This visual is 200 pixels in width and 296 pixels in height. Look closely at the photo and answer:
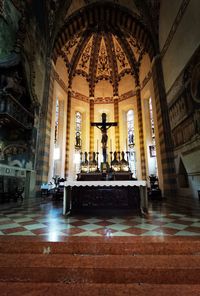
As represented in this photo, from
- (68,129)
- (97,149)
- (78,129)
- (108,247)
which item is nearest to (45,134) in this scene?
(97,149)

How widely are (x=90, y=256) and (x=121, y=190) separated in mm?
3441

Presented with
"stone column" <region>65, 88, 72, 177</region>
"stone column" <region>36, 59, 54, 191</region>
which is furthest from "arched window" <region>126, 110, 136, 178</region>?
"stone column" <region>36, 59, 54, 191</region>

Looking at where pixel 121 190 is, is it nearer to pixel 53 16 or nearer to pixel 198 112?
pixel 198 112

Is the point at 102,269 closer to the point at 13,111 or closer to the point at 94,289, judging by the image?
the point at 94,289

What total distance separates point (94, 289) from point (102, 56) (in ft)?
66.7

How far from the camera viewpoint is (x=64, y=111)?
15367 mm

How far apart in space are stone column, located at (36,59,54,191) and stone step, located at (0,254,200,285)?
8.16 metres

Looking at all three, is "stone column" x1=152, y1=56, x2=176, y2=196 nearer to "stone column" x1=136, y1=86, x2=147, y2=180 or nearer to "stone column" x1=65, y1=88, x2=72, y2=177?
"stone column" x1=136, y1=86, x2=147, y2=180

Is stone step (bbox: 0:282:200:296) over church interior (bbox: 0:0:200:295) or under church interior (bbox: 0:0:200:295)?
under

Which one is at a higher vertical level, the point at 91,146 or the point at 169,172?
the point at 91,146

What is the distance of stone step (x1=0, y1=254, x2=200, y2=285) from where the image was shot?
188cm

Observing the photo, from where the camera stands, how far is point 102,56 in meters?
18.3

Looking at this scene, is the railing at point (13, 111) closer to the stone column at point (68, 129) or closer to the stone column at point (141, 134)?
the stone column at point (68, 129)

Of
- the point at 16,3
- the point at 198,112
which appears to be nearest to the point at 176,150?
the point at 198,112
